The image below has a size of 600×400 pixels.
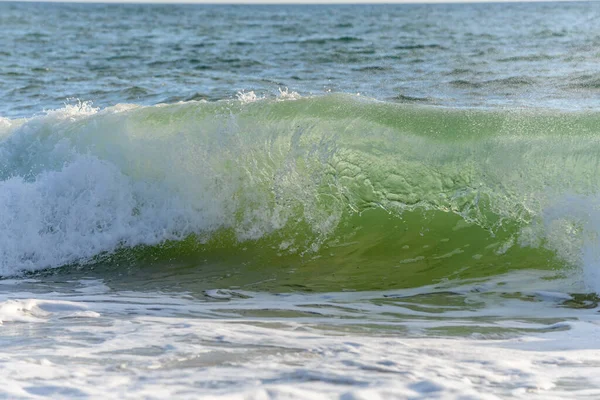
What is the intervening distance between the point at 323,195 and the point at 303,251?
583 mm

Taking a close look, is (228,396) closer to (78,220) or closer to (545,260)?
(545,260)

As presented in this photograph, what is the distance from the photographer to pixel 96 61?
17609 mm

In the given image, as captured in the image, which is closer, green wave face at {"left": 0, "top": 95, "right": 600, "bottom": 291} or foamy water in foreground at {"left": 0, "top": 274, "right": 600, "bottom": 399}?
foamy water in foreground at {"left": 0, "top": 274, "right": 600, "bottom": 399}

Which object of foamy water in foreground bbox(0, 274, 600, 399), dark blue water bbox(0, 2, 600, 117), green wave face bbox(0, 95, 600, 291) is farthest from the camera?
dark blue water bbox(0, 2, 600, 117)

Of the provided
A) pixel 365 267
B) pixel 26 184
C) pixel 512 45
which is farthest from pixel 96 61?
pixel 365 267

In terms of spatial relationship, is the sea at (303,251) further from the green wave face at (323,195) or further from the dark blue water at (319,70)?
the dark blue water at (319,70)

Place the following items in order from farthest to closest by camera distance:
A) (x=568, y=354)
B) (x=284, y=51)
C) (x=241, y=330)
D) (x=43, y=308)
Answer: (x=284, y=51) < (x=43, y=308) < (x=241, y=330) < (x=568, y=354)

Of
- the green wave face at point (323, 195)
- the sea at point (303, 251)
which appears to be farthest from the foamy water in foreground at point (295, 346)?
the green wave face at point (323, 195)

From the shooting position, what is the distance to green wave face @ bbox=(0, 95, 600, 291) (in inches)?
234

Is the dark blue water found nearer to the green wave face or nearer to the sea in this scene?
the sea

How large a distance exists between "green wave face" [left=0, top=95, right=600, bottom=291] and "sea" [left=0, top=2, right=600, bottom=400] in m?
0.02

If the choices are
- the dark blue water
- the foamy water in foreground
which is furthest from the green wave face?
the dark blue water

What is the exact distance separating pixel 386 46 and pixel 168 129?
44.0 ft

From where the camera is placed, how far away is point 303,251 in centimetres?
629
